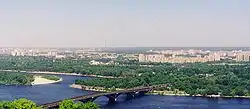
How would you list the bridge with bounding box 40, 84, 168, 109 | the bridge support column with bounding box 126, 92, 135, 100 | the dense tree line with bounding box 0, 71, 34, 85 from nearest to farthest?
the bridge with bounding box 40, 84, 168, 109
the bridge support column with bounding box 126, 92, 135, 100
the dense tree line with bounding box 0, 71, 34, 85

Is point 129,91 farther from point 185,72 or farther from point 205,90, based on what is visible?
point 185,72

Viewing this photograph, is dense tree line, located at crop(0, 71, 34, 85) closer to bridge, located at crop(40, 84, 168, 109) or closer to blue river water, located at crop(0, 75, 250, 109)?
blue river water, located at crop(0, 75, 250, 109)

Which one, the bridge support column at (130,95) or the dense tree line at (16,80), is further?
the dense tree line at (16,80)

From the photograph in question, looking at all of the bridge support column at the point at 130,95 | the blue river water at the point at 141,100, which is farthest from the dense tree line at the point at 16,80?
the bridge support column at the point at 130,95

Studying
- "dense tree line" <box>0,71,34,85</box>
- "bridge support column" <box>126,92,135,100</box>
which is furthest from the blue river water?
"dense tree line" <box>0,71,34,85</box>

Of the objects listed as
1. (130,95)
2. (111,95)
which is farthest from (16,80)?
(111,95)

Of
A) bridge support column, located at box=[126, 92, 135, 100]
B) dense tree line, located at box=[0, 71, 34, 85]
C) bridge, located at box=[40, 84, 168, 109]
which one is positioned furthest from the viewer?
dense tree line, located at box=[0, 71, 34, 85]

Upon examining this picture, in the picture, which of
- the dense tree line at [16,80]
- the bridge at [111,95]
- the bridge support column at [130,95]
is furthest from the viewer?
the dense tree line at [16,80]

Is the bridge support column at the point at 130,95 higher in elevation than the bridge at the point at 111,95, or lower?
lower

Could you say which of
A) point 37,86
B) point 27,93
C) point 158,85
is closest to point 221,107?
point 158,85

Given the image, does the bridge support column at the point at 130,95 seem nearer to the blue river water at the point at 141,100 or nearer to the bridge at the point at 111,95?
the bridge at the point at 111,95

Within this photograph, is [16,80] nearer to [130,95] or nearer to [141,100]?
[130,95]
